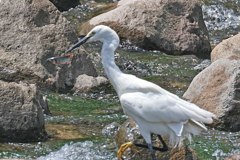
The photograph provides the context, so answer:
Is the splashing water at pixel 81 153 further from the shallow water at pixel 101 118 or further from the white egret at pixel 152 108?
the white egret at pixel 152 108

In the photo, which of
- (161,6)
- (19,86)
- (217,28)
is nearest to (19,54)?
(19,86)

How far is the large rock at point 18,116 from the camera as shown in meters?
4.65

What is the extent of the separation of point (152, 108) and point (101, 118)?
2039mm

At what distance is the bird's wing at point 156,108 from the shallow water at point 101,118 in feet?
3.17

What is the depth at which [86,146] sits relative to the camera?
493cm

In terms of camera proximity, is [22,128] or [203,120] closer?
[203,120]

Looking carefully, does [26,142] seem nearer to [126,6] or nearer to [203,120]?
[203,120]

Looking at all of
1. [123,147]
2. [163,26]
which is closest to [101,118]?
[123,147]

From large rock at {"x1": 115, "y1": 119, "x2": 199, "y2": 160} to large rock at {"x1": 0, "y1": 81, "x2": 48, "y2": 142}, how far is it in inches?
45.1

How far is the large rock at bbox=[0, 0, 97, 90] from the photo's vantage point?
7.05 m

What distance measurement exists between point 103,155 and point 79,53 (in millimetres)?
3240

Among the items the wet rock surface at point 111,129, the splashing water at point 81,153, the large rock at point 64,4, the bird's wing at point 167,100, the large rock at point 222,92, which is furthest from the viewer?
the large rock at point 64,4

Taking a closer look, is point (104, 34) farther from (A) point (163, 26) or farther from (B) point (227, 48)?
(A) point (163, 26)

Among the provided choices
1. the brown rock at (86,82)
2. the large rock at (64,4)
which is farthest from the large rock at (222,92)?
the large rock at (64,4)
